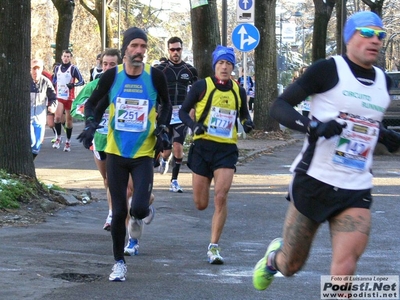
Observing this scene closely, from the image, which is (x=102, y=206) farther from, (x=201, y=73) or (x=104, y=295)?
(x=201, y=73)

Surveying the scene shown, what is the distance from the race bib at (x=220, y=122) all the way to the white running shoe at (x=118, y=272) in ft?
6.32

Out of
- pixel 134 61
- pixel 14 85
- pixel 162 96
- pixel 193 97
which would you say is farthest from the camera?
pixel 14 85

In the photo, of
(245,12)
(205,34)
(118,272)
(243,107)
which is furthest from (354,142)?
(245,12)

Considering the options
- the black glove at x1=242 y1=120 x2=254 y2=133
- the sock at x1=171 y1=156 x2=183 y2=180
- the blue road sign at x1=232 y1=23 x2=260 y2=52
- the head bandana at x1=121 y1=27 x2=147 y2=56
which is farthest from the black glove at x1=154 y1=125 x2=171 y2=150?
the blue road sign at x1=232 y1=23 x2=260 y2=52

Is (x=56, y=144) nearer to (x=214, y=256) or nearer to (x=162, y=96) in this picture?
(x=214, y=256)

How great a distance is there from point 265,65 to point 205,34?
7.31 meters

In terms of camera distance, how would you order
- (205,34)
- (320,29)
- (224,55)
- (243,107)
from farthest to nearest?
1. (320,29)
2. (205,34)
3. (243,107)
4. (224,55)

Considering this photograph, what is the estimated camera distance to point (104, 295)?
282 inches

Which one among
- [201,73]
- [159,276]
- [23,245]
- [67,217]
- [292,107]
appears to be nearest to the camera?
[292,107]

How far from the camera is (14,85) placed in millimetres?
12211

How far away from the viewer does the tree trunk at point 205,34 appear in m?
21.4

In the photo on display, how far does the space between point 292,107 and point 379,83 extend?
56 centimetres

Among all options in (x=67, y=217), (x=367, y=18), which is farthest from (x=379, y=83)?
(x=67, y=217)

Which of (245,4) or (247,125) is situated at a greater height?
(245,4)
